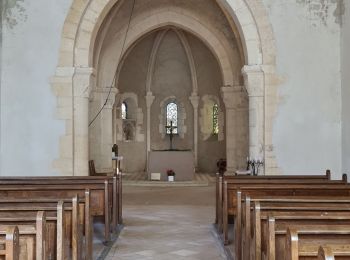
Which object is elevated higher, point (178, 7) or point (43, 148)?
point (178, 7)

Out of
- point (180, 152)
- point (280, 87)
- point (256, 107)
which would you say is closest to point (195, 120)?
point (180, 152)

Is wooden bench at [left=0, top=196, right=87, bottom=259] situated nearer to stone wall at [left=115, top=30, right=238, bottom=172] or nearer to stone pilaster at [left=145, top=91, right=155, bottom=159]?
stone wall at [left=115, top=30, right=238, bottom=172]

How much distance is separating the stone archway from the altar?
529cm

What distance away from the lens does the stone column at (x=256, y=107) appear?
380 inches

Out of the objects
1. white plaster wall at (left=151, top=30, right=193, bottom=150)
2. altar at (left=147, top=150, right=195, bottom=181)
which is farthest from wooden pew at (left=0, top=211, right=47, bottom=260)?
white plaster wall at (left=151, top=30, right=193, bottom=150)

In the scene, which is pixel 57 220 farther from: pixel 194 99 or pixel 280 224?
pixel 194 99

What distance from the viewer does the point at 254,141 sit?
382 inches

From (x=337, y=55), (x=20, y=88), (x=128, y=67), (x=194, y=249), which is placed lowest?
(x=194, y=249)

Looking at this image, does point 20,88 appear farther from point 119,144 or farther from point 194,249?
point 119,144

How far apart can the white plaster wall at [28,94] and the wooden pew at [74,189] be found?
7.60 ft

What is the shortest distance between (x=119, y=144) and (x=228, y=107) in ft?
17.1

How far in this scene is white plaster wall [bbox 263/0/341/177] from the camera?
31.4 feet

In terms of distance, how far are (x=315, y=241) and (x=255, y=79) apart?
707 centimetres

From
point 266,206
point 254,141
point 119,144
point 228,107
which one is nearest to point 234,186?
point 266,206
